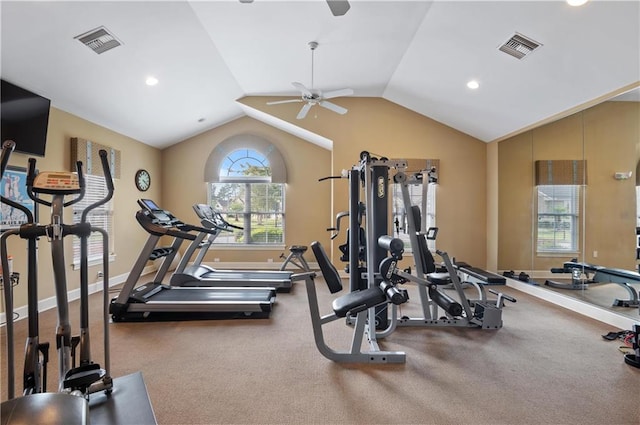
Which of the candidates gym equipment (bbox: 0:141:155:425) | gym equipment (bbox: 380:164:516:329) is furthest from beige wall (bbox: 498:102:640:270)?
gym equipment (bbox: 0:141:155:425)

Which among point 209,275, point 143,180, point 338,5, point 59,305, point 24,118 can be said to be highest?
point 338,5

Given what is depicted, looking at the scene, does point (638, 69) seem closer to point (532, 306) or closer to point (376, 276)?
point (532, 306)

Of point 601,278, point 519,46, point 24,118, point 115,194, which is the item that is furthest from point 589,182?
point 115,194

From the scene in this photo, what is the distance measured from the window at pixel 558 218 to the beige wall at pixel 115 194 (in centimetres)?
716

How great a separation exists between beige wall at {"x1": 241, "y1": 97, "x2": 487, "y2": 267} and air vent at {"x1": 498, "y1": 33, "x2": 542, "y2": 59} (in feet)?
8.00

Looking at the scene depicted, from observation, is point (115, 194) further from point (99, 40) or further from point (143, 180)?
point (99, 40)

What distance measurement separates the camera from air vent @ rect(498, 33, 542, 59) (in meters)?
3.37

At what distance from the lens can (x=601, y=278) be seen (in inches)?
155

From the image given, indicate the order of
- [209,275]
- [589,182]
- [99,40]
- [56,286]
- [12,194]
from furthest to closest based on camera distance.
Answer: [209,275] < [589,182] < [12,194] < [99,40] < [56,286]

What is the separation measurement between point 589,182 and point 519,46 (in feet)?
8.33

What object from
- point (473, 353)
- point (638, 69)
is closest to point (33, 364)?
point (473, 353)

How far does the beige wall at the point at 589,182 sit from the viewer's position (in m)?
4.15

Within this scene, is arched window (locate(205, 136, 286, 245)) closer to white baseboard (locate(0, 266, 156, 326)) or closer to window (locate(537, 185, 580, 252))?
white baseboard (locate(0, 266, 156, 326))

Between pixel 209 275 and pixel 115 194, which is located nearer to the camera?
pixel 209 275
